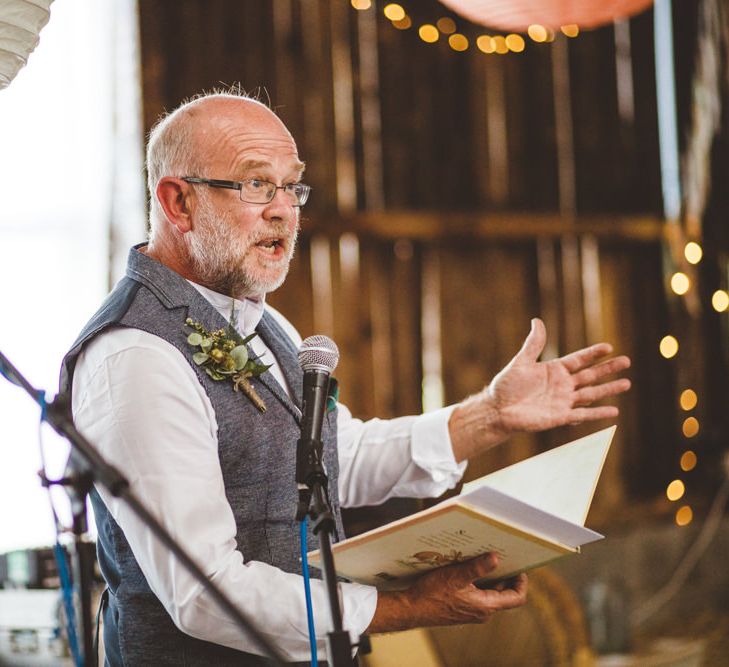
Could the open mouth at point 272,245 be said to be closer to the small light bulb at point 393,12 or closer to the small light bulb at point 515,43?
the small light bulb at point 393,12

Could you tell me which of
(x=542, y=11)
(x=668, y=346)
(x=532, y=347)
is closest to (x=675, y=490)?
(x=668, y=346)

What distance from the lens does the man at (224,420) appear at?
5.72ft

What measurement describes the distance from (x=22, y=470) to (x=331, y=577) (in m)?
2.89

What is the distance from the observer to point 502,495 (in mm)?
1624

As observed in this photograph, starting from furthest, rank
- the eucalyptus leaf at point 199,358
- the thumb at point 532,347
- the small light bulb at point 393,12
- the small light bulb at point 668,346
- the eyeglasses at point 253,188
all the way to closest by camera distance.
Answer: the small light bulb at point 668,346 → the small light bulb at point 393,12 → the thumb at point 532,347 → the eyeglasses at point 253,188 → the eucalyptus leaf at point 199,358

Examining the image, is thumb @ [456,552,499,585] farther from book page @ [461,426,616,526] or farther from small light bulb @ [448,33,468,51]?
small light bulb @ [448,33,468,51]

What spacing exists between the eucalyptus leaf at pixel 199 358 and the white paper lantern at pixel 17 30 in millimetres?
585

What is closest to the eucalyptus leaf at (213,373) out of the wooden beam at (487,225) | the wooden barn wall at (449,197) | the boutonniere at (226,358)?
the boutonniere at (226,358)

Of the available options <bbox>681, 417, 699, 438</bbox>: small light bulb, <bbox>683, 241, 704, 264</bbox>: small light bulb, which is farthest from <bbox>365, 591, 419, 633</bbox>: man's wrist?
<bbox>683, 241, 704, 264</bbox>: small light bulb

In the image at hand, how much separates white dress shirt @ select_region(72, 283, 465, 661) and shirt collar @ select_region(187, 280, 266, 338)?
258mm

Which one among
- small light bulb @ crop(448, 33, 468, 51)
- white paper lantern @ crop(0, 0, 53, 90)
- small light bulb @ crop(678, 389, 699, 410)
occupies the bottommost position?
small light bulb @ crop(678, 389, 699, 410)

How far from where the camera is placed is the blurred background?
14.3ft

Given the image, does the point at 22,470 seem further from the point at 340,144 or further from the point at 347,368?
the point at 340,144

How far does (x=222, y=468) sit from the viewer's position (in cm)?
192
